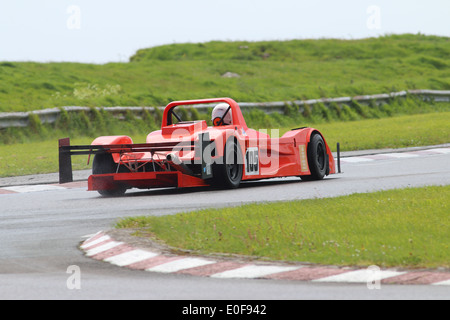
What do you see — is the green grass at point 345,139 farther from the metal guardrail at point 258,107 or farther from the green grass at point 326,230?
the green grass at point 326,230

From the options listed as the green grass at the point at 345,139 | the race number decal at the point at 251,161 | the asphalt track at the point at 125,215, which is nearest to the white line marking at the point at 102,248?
the asphalt track at the point at 125,215

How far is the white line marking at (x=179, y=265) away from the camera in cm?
751

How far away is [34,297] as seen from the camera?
21.0ft

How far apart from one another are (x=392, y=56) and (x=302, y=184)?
39.5 m

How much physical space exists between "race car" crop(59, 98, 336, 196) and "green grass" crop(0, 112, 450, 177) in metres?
5.74

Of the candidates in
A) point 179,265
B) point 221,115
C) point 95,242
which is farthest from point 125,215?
point 221,115

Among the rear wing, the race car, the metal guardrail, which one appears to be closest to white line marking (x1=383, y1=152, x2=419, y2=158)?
the race car

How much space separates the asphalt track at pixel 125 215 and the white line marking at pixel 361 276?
0.12m

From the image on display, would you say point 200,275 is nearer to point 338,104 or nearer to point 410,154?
point 410,154

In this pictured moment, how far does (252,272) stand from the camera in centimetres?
719

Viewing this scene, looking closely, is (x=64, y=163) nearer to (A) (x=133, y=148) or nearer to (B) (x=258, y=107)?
(A) (x=133, y=148)

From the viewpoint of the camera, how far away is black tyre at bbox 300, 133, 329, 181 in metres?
16.1

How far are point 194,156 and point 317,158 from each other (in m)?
3.29

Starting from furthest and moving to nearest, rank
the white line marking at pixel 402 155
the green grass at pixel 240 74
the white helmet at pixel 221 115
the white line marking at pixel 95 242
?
the green grass at pixel 240 74 → the white line marking at pixel 402 155 → the white helmet at pixel 221 115 → the white line marking at pixel 95 242
